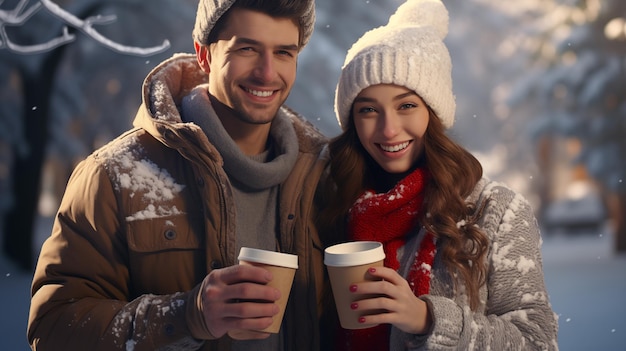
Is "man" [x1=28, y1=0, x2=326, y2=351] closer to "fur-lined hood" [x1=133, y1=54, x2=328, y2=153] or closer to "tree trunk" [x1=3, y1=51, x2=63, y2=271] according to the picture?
"fur-lined hood" [x1=133, y1=54, x2=328, y2=153]

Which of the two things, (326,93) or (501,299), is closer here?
(501,299)

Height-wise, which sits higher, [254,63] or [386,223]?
[254,63]

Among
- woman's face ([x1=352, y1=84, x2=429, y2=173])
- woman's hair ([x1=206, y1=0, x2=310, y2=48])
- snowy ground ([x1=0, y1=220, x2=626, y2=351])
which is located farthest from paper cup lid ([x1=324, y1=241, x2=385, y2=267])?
snowy ground ([x1=0, y1=220, x2=626, y2=351])

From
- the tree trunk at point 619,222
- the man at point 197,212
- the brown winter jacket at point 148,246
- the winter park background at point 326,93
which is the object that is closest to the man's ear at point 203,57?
the man at point 197,212

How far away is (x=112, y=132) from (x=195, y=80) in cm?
861

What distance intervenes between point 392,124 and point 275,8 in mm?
601

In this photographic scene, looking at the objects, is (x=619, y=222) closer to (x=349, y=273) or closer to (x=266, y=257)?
(x=349, y=273)

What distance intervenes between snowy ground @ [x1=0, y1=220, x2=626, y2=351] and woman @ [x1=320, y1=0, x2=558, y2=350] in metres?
6.64

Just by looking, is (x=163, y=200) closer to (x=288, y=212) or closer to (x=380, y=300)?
(x=288, y=212)

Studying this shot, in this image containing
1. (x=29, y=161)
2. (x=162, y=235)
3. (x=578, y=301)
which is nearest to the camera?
(x=162, y=235)

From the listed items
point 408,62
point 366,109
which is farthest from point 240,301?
point 408,62

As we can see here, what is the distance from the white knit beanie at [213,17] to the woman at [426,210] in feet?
0.77

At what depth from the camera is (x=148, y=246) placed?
2395 mm

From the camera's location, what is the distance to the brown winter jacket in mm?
2232
